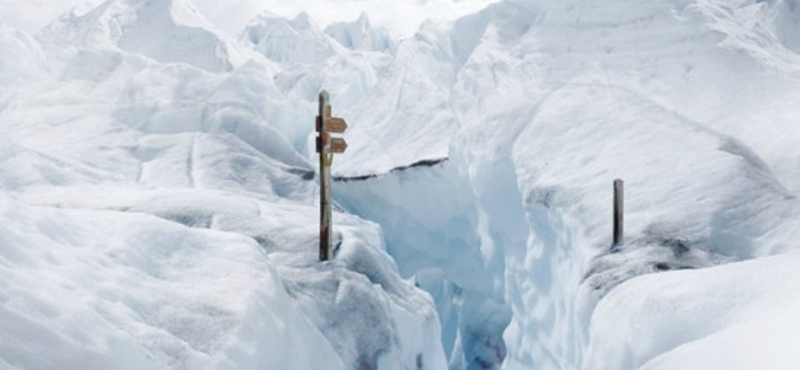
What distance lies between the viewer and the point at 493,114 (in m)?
14.5

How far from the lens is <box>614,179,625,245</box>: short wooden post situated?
8961mm

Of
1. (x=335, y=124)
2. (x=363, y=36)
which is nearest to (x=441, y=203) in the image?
(x=335, y=124)

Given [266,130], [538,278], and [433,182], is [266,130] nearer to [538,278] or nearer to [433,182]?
[433,182]

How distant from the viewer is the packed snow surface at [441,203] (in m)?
4.43

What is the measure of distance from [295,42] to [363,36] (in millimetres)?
6364

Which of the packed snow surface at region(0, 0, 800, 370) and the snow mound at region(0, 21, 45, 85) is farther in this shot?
the snow mound at region(0, 21, 45, 85)

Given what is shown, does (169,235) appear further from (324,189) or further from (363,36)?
(363,36)

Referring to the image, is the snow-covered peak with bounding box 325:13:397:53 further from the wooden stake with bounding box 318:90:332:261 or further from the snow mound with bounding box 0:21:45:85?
the wooden stake with bounding box 318:90:332:261

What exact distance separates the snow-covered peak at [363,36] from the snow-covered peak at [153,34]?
25.1 metres

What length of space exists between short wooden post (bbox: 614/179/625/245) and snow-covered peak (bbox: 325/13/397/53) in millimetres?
42607

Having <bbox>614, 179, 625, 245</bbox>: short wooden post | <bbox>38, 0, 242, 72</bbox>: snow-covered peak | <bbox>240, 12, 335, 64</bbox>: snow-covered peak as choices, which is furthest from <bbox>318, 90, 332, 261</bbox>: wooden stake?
<bbox>240, 12, 335, 64</bbox>: snow-covered peak

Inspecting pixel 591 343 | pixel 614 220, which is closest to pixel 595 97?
pixel 614 220

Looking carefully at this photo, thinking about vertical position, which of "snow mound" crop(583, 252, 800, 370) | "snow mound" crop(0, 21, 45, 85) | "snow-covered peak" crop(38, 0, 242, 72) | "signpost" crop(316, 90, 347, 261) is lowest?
"snow mound" crop(583, 252, 800, 370)

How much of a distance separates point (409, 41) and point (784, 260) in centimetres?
1530
